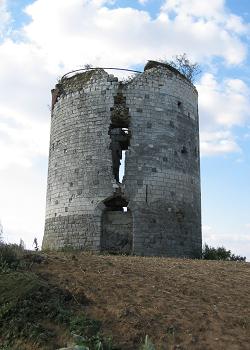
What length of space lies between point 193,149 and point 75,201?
4.78m

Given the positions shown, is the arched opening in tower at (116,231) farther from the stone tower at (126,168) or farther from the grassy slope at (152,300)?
the grassy slope at (152,300)

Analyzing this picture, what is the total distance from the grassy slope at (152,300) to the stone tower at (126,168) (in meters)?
4.43

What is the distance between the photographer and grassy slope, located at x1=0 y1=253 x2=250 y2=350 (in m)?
7.45

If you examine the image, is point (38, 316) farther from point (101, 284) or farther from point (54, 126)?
point (54, 126)

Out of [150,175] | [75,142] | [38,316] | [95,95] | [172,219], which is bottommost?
[38,316]

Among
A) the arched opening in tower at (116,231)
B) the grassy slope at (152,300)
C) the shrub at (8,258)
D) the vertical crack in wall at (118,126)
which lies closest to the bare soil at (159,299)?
the grassy slope at (152,300)

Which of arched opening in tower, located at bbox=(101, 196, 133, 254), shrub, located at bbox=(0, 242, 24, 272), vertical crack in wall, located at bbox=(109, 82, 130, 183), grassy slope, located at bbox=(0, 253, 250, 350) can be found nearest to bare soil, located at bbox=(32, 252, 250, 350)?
grassy slope, located at bbox=(0, 253, 250, 350)

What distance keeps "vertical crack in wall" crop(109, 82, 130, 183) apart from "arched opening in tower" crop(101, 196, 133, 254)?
3.85ft

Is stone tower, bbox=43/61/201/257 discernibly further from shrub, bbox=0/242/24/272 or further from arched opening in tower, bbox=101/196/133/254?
shrub, bbox=0/242/24/272

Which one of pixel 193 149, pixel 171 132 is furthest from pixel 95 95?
pixel 193 149

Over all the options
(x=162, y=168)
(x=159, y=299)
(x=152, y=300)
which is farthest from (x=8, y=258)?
(x=162, y=168)

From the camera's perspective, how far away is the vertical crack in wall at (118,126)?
659 inches

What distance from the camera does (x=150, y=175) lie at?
1630 cm

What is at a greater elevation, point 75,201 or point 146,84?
point 146,84
